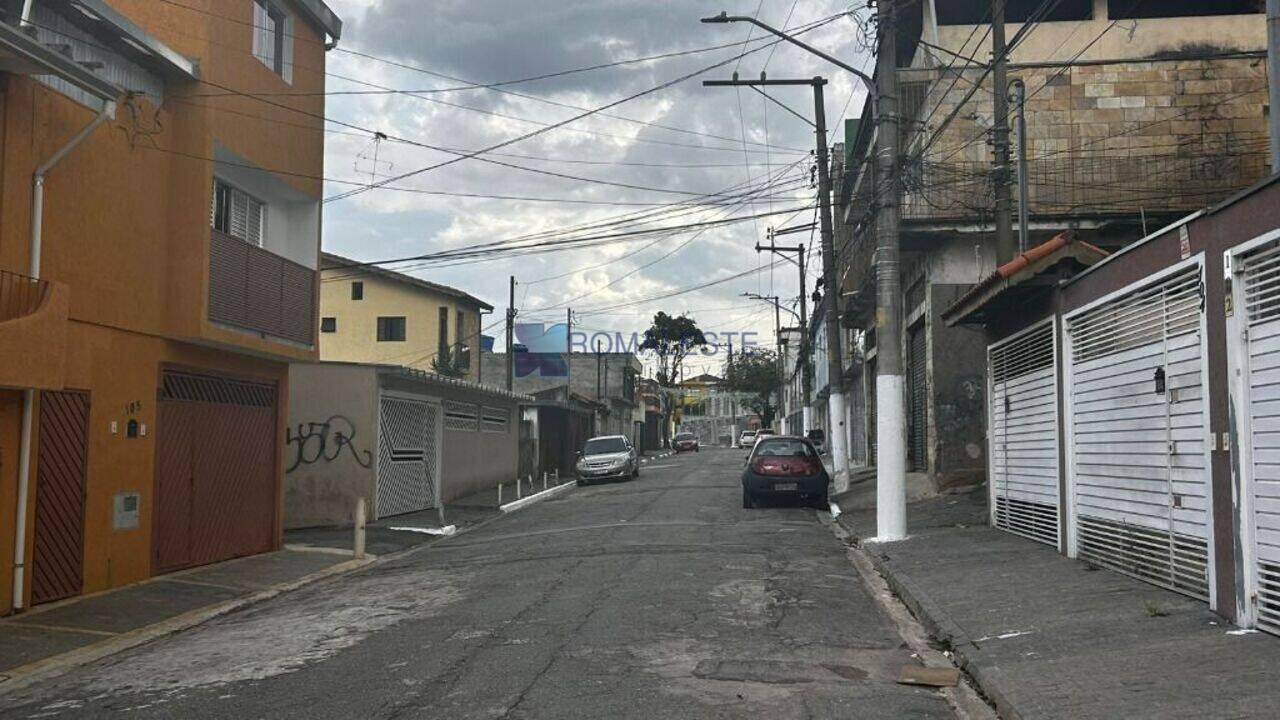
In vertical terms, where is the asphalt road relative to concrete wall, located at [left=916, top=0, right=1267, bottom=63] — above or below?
below

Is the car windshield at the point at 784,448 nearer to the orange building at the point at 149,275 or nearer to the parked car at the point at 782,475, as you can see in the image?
the parked car at the point at 782,475

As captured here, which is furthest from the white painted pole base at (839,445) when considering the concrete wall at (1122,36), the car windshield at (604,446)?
the concrete wall at (1122,36)

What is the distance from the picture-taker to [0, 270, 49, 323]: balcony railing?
10.4m

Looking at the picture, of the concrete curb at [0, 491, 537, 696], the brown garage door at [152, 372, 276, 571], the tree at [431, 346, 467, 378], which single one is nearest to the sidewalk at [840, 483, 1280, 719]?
the concrete curb at [0, 491, 537, 696]

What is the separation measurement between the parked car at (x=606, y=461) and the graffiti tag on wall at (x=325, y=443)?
532 inches

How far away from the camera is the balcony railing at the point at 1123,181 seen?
2247 cm

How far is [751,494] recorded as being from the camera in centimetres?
2180

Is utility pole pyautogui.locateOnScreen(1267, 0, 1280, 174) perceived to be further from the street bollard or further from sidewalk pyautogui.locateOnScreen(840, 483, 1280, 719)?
the street bollard

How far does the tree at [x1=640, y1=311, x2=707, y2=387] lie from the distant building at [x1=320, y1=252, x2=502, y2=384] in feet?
132

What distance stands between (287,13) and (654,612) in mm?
11552

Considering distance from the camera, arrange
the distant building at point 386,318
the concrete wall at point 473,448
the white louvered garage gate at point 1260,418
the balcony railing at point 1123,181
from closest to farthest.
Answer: the white louvered garage gate at point 1260,418, the balcony railing at point 1123,181, the concrete wall at point 473,448, the distant building at point 386,318

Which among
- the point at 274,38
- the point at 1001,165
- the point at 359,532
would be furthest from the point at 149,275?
→ the point at 1001,165

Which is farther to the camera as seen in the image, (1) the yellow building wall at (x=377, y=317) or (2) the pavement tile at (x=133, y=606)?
(1) the yellow building wall at (x=377, y=317)

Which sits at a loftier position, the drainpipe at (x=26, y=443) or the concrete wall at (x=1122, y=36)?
the concrete wall at (x=1122, y=36)
